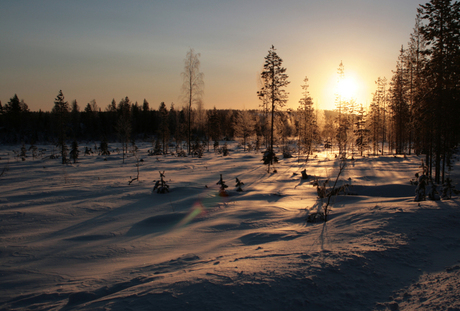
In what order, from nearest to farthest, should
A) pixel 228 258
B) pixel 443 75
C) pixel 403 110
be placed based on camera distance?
pixel 228 258
pixel 443 75
pixel 403 110

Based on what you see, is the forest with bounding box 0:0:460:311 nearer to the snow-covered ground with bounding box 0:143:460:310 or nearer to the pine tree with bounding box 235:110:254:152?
the snow-covered ground with bounding box 0:143:460:310

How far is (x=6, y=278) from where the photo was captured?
332 cm

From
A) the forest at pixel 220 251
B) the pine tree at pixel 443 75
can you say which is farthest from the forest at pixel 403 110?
the forest at pixel 220 251

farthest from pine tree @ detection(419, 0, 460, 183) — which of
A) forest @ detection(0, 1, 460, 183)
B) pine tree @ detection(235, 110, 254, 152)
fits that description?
pine tree @ detection(235, 110, 254, 152)

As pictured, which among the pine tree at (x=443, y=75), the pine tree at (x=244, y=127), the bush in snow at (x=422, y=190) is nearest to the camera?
the bush in snow at (x=422, y=190)

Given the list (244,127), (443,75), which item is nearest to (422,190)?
(443,75)

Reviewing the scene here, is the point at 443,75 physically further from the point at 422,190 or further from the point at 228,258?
the point at 228,258

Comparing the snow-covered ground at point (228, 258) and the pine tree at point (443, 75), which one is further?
the pine tree at point (443, 75)

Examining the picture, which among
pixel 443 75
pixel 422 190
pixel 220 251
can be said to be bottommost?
pixel 220 251

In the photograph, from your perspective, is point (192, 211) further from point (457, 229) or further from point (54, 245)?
point (457, 229)

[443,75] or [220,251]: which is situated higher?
[443,75]

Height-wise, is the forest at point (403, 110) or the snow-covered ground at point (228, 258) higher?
the forest at point (403, 110)

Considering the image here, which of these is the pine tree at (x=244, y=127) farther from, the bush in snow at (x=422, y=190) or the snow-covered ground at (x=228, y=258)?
the snow-covered ground at (x=228, y=258)

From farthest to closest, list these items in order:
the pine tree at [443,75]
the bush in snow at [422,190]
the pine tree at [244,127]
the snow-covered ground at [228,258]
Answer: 1. the pine tree at [244,127]
2. the pine tree at [443,75]
3. the bush in snow at [422,190]
4. the snow-covered ground at [228,258]
